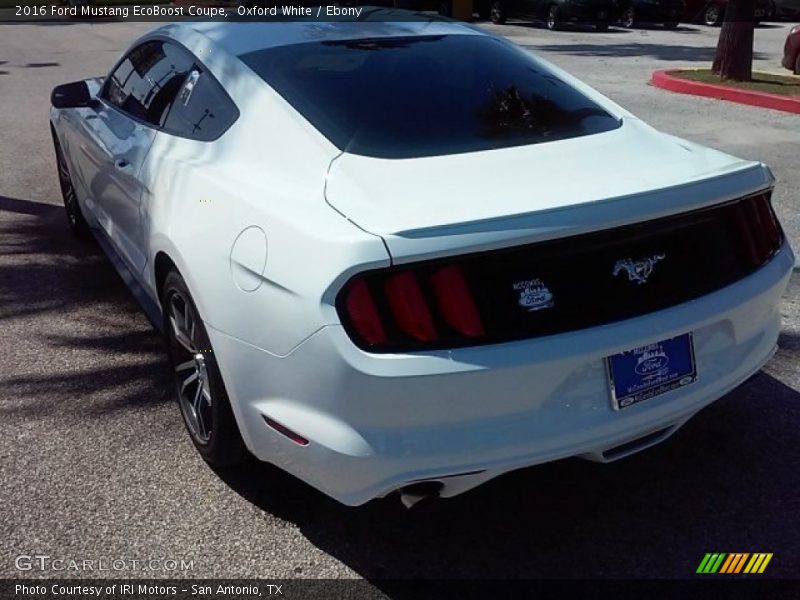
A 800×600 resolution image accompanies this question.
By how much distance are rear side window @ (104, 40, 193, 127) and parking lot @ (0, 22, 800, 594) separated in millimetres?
1179

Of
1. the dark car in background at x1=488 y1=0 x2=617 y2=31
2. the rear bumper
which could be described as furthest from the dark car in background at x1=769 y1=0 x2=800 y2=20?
the rear bumper

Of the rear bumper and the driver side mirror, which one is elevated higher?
the driver side mirror

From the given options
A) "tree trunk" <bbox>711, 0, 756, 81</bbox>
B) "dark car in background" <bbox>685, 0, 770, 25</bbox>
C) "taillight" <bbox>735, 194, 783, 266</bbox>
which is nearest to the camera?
"taillight" <bbox>735, 194, 783, 266</bbox>

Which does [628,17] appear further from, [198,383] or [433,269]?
[433,269]

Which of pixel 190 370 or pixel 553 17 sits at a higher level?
pixel 553 17

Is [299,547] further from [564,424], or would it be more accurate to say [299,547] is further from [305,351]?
[564,424]

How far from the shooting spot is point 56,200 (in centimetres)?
718

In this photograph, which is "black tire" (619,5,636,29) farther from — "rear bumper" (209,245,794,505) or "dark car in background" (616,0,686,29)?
"rear bumper" (209,245,794,505)

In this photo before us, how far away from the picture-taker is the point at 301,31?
3.90 metres

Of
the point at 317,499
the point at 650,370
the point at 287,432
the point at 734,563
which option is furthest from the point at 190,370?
the point at 734,563

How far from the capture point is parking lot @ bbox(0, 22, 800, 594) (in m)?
2.90

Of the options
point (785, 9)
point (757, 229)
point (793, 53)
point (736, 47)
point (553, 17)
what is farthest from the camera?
point (785, 9)

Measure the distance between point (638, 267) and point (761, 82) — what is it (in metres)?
10.5

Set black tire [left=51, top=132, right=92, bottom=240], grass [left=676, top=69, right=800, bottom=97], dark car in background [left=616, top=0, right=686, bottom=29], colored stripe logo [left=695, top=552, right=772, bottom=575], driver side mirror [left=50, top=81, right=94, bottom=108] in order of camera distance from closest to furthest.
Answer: colored stripe logo [left=695, top=552, right=772, bottom=575]
driver side mirror [left=50, top=81, right=94, bottom=108]
black tire [left=51, top=132, right=92, bottom=240]
grass [left=676, top=69, right=800, bottom=97]
dark car in background [left=616, top=0, right=686, bottom=29]
